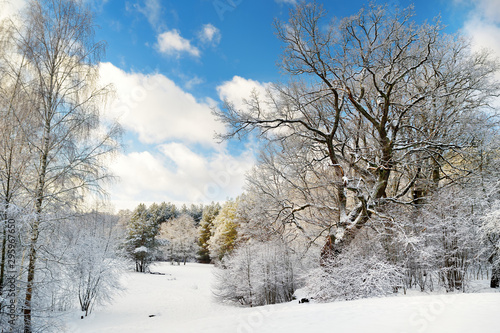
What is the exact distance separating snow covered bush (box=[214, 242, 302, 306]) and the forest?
86mm

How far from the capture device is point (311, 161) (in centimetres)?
1166

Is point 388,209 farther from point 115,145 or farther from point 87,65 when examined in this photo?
point 87,65

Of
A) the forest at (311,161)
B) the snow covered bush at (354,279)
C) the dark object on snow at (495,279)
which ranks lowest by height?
the dark object on snow at (495,279)

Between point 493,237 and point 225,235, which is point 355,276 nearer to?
point 493,237

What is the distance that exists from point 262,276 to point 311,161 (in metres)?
7.27

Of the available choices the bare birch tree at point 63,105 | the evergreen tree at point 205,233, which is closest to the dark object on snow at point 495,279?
the bare birch tree at point 63,105

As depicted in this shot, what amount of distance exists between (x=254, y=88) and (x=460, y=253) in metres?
10.5

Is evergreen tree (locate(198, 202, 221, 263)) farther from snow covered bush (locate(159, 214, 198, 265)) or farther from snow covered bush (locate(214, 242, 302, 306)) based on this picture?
snow covered bush (locate(214, 242, 302, 306))

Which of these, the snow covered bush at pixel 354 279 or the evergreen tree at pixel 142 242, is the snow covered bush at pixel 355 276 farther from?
the evergreen tree at pixel 142 242

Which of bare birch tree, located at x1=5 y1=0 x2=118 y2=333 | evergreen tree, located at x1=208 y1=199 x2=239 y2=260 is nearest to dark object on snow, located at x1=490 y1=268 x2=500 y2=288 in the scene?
bare birch tree, located at x1=5 y1=0 x2=118 y2=333

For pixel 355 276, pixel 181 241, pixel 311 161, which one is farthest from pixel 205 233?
pixel 355 276

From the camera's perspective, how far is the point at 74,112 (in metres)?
7.54

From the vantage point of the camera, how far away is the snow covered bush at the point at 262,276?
47.4ft

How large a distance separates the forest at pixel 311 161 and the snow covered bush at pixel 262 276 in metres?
0.09
